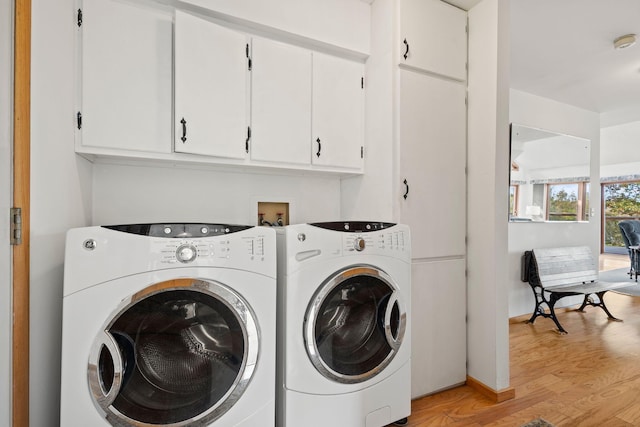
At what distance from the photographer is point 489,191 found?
1927 millimetres

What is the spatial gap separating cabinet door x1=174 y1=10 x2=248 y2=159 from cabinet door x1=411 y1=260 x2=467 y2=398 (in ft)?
4.28

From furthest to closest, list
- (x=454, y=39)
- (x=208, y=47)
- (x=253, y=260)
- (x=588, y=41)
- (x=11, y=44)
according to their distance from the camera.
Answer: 1. (x=588, y=41)
2. (x=454, y=39)
3. (x=208, y=47)
4. (x=253, y=260)
5. (x=11, y=44)

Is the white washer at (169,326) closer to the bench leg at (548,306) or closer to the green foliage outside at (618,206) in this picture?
the bench leg at (548,306)

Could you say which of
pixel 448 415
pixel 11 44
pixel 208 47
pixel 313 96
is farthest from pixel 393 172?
pixel 11 44

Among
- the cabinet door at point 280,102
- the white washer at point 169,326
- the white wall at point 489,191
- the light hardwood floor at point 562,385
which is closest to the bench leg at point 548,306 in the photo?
the light hardwood floor at point 562,385

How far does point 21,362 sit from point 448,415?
1.93m

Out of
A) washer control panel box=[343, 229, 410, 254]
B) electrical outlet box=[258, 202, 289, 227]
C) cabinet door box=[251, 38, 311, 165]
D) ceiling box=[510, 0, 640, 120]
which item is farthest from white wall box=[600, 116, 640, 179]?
electrical outlet box=[258, 202, 289, 227]

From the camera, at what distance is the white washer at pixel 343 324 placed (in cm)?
135

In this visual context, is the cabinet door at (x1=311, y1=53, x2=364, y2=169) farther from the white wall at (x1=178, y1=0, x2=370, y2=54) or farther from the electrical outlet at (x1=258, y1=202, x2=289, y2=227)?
the electrical outlet at (x1=258, y1=202, x2=289, y2=227)

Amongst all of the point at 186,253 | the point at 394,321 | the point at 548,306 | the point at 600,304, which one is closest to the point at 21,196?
the point at 186,253

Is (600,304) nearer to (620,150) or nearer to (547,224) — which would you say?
(547,224)

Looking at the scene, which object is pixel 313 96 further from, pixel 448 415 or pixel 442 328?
pixel 448 415

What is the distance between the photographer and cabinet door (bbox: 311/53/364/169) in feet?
6.36

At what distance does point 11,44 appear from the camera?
3.22ft
